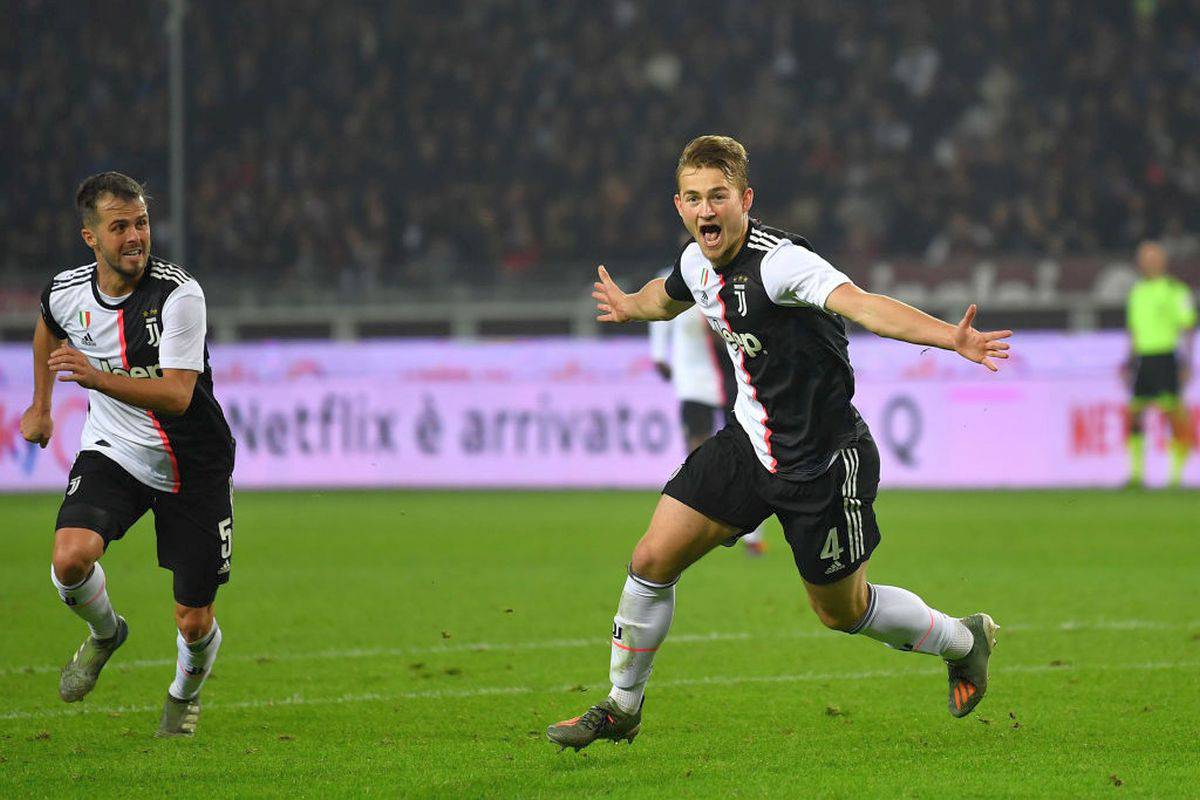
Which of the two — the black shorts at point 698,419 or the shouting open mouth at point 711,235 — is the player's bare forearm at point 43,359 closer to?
the shouting open mouth at point 711,235

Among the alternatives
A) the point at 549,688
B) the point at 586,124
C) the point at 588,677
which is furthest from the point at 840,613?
the point at 586,124

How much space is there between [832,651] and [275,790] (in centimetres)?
340

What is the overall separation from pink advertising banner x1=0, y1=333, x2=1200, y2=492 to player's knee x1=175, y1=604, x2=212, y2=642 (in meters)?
10.6

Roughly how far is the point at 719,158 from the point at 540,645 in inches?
134

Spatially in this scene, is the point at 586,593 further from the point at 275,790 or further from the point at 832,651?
the point at 275,790

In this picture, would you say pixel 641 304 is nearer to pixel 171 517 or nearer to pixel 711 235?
pixel 711 235

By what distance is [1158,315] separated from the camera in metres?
15.6

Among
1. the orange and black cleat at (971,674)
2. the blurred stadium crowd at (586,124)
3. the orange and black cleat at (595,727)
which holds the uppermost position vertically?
the blurred stadium crowd at (586,124)

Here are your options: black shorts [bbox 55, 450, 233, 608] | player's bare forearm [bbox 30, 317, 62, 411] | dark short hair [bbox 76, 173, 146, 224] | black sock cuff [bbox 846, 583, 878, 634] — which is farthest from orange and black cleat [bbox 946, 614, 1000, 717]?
player's bare forearm [bbox 30, 317, 62, 411]

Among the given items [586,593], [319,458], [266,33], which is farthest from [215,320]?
[586,593]

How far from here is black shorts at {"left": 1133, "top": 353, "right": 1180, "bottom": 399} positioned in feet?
50.5

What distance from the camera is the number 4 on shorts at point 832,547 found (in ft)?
17.4

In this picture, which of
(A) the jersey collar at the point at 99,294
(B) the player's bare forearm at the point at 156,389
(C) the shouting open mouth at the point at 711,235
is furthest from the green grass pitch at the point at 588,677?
(C) the shouting open mouth at the point at 711,235

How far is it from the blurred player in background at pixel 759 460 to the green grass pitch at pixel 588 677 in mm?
410
